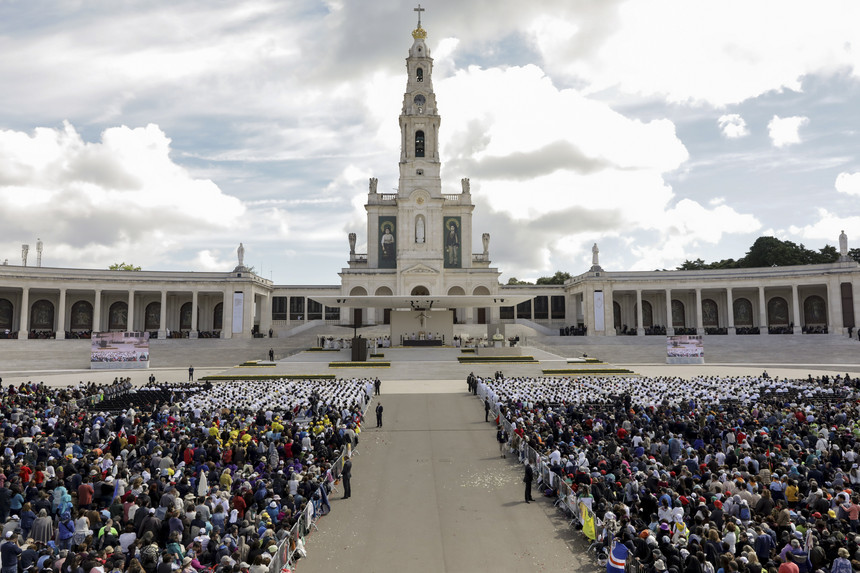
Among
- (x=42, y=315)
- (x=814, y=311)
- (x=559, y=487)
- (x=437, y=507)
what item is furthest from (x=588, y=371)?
(x=42, y=315)

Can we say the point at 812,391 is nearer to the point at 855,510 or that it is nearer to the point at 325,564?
the point at 855,510

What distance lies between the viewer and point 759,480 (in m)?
13.5

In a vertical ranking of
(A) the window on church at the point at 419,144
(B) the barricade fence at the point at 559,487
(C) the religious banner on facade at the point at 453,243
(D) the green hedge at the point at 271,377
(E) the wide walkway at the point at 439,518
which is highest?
(A) the window on church at the point at 419,144

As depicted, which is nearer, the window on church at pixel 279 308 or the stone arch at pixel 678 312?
the stone arch at pixel 678 312

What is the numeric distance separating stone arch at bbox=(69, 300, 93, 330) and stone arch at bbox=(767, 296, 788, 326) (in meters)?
86.0

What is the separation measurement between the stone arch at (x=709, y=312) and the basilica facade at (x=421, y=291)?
133 mm

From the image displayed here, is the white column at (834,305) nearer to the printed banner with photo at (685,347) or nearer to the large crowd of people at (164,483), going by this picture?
the printed banner with photo at (685,347)

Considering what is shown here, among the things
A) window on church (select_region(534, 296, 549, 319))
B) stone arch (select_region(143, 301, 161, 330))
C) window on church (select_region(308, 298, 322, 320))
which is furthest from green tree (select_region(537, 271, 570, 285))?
stone arch (select_region(143, 301, 161, 330))

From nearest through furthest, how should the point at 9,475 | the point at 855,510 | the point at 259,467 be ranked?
the point at 855,510
the point at 9,475
the point at 259,467

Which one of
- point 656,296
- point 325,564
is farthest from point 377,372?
point 656,296

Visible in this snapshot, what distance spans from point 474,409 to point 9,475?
1871cm

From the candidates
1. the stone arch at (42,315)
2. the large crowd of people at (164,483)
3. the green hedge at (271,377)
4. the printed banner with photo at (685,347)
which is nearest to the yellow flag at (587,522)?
the large crowd of people at (164,483)

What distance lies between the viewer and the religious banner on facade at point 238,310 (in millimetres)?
67125

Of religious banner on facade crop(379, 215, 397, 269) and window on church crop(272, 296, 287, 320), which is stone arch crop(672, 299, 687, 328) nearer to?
religious banner on facade crop(379, 215, 397, 269)
